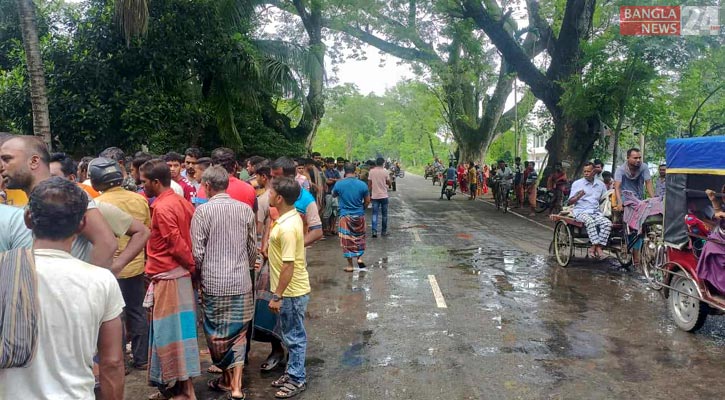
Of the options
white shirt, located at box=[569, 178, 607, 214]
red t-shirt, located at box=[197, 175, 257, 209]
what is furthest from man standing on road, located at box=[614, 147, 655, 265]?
red t-shirt, located at box=[197, 175, 257, 209]

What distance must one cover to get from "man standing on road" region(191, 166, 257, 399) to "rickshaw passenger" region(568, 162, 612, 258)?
6497 millimetres

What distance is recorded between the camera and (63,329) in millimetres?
2086

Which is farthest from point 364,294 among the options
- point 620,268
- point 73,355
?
point 73,355

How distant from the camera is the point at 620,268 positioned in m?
9.62

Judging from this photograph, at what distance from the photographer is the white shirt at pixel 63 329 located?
2051 millimetres

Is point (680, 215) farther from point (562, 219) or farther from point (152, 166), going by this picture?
point (152, 166)

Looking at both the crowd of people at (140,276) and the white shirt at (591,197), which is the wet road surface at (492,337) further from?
the white shirt at (591,197)

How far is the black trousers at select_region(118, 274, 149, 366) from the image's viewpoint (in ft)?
16.1

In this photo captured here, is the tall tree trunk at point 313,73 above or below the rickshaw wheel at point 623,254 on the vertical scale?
above

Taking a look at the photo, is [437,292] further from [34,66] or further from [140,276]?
[34,66]

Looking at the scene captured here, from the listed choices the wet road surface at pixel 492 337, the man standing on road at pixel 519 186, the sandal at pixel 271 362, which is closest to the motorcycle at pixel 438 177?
the man standing on road at pixel 519 186

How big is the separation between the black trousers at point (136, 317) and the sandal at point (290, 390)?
1425 millimetres

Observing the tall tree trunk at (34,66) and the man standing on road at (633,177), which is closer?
the tall tree trunk at (34,66)

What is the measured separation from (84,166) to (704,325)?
303 inches
